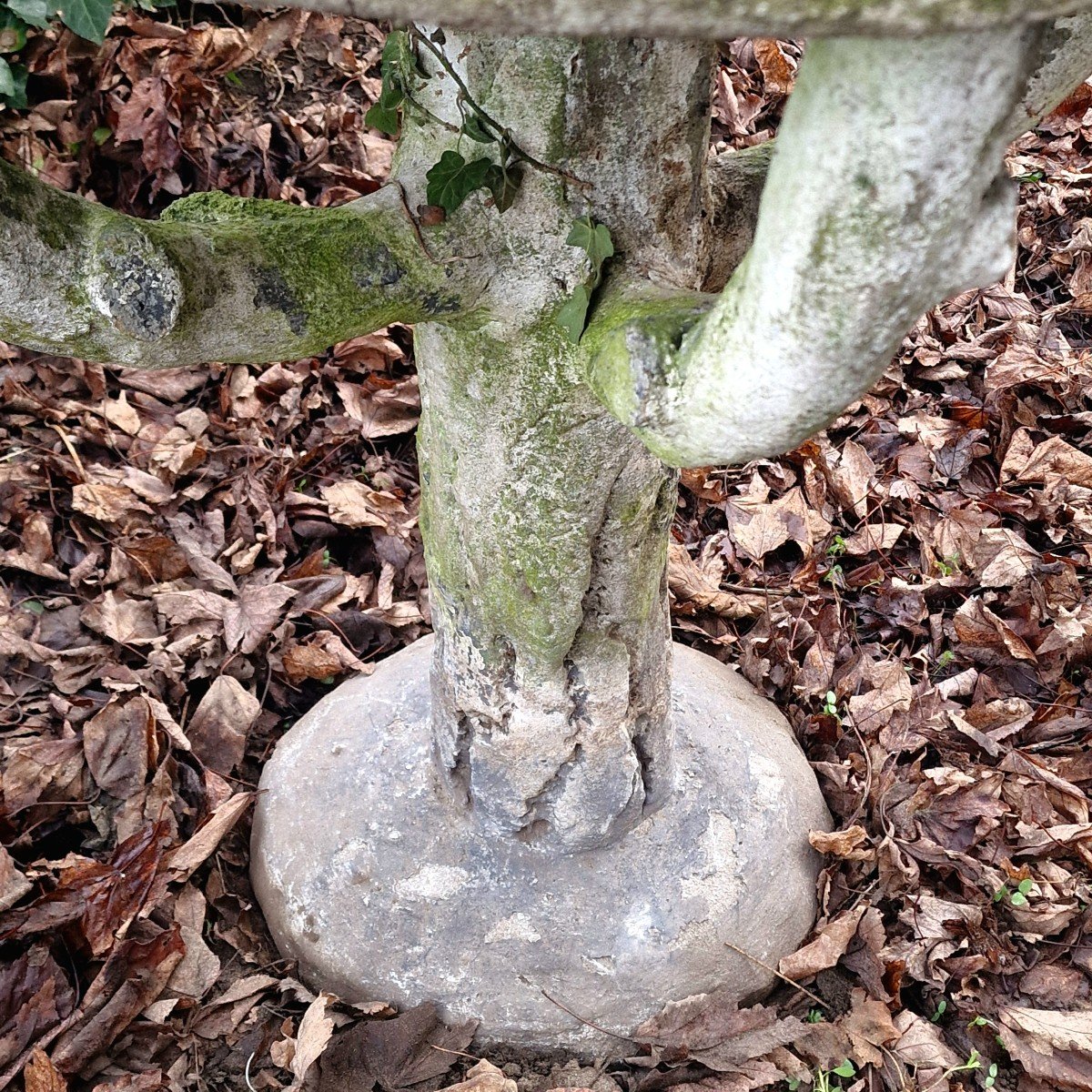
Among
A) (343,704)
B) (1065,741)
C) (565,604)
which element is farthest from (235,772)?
(1065,741)

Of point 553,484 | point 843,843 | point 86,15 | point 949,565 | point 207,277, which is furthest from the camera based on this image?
point 949,565

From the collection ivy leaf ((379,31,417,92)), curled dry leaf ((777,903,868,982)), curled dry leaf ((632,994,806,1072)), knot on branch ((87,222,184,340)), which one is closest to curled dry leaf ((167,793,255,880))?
curled dry leaf ((632,994,806,1072))

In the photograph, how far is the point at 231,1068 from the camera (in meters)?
1.90

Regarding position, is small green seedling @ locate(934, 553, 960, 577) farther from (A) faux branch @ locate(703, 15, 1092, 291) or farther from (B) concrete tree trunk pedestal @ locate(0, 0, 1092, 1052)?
(A) faux branch @ locate(703, 15, 1092, 291)

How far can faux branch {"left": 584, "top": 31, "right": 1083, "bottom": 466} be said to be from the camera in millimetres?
688

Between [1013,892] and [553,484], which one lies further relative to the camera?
[1013,892]

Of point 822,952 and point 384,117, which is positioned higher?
point 384,117

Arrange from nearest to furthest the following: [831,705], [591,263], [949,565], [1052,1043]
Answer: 1. [591,263]
2. [1052,1043]
3. [831,705]
4. [949,565]

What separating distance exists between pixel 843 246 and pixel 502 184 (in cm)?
54

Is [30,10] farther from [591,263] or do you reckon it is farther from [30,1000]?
[30,1000]

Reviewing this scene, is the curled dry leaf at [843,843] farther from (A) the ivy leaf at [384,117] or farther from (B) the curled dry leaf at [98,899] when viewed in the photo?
(A) the ivy leaf at [384,117]

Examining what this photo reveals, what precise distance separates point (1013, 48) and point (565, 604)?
1.05 m

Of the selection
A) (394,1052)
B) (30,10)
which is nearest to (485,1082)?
(394,1052)

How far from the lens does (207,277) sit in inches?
43.6
